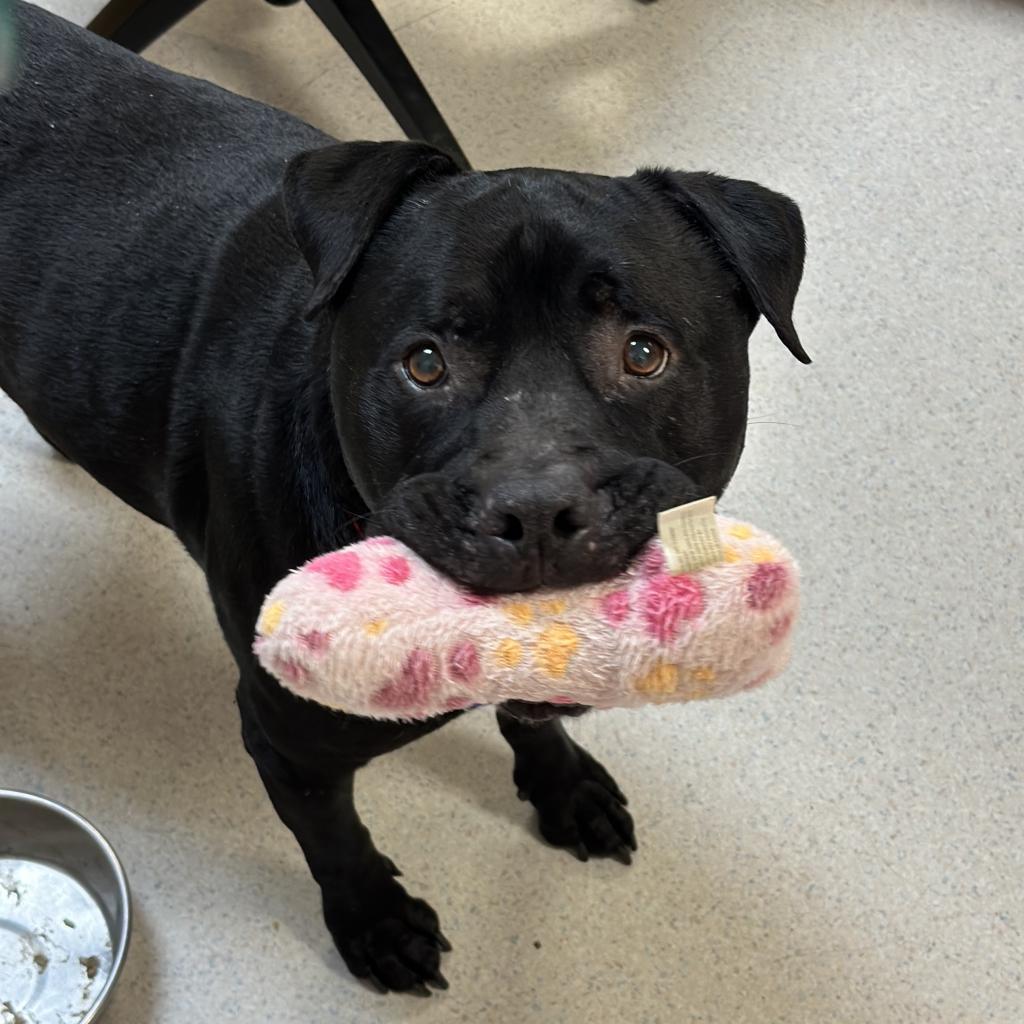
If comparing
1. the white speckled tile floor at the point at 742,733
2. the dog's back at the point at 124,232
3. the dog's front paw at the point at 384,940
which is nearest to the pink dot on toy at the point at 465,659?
the dog's back at the point at 124,232

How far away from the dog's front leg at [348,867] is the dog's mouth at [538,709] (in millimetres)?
326

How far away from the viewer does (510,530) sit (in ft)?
2.85

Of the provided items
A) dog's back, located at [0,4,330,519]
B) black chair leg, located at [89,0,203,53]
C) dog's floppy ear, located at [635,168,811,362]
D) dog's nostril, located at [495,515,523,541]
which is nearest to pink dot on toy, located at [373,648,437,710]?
dog's nostril, located at [495,515,523,541]

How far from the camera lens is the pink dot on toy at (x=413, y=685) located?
0.86m

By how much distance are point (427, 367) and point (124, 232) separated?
0.55 m

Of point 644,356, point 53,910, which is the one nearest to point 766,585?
point 644,356

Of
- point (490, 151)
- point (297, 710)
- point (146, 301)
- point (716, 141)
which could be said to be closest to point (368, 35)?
point (490, 151)

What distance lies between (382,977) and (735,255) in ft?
3.41

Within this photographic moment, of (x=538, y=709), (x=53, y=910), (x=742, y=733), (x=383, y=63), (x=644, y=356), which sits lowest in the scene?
(x=53, y=910)

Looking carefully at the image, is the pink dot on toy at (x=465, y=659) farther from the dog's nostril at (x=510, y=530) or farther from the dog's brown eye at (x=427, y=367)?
the dog's brown eye at (x=427, y=367)

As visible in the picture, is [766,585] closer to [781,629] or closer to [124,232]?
[781,629]

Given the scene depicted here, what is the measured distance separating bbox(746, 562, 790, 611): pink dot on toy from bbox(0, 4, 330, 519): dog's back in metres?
0.68

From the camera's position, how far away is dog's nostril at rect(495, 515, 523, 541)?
2.84 ft

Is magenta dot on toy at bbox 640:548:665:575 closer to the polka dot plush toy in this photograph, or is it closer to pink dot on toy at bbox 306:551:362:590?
the polka dot plush toy
